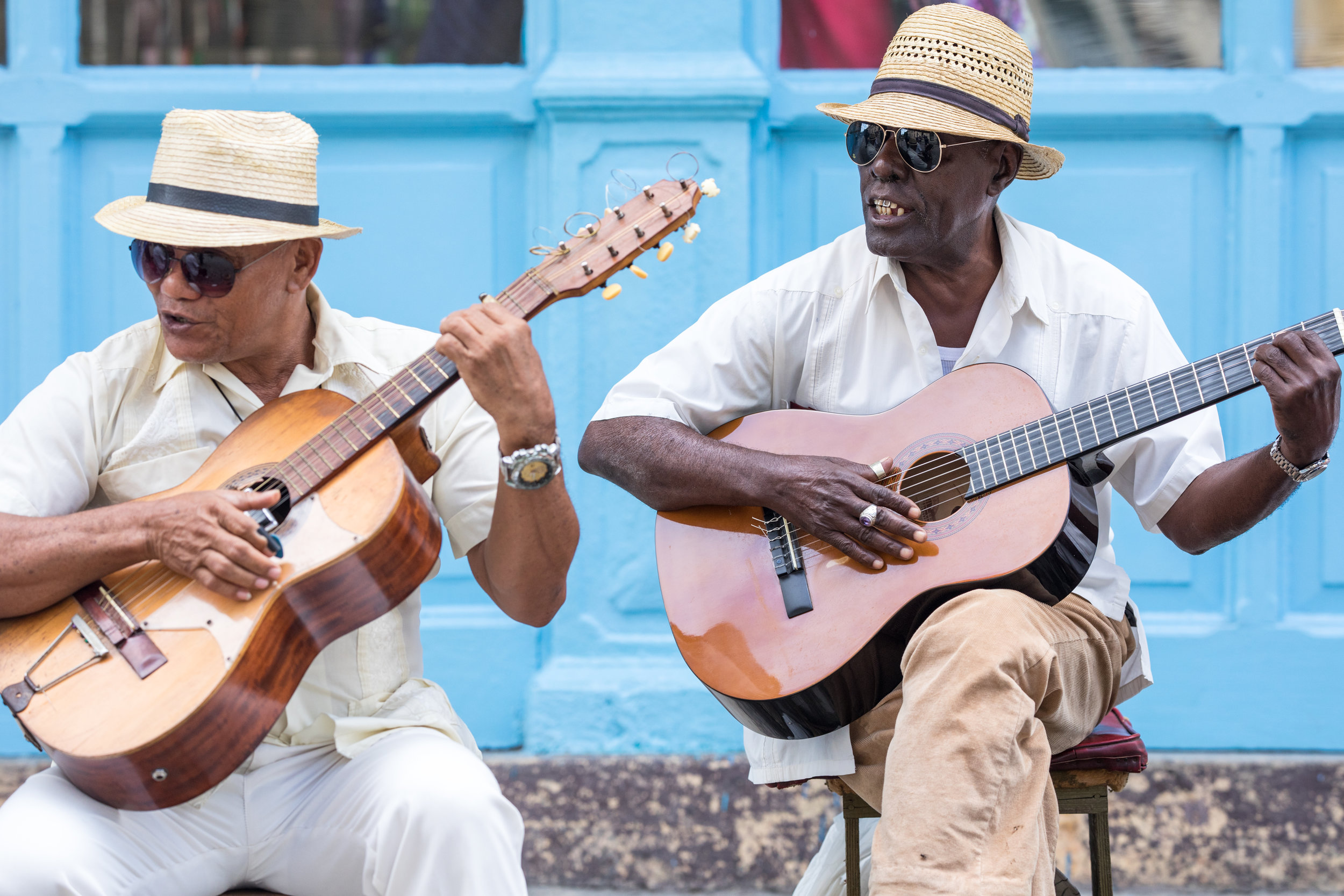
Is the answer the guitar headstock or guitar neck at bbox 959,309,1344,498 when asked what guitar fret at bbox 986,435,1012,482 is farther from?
the guitar headstock

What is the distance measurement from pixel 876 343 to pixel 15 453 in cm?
170

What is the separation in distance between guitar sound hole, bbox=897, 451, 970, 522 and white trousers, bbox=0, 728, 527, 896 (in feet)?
3.08

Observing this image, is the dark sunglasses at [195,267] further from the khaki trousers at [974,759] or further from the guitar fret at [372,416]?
the khaki trousers at [974,759]

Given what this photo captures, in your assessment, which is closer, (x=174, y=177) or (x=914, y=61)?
(x=174, y=177)

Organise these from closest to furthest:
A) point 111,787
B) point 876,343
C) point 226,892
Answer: point 111,787 < point 226,892 < point 876,343

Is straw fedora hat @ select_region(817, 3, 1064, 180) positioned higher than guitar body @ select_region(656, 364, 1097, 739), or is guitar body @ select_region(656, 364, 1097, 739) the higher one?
straw fedora hat @ select_region(817, 3, 1064, 180)

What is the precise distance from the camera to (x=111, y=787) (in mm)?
2145

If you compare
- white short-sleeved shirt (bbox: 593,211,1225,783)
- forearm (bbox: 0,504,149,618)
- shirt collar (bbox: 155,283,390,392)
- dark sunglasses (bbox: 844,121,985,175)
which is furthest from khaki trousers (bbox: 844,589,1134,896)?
forearm (bbox: 0,504,149,618)

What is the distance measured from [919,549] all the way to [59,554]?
1513 mm

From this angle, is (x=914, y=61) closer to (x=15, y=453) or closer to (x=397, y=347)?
(x=397, y=347)

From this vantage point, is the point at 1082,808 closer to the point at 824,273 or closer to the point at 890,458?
the point at 890,458

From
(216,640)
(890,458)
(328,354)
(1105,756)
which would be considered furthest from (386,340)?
(1105,756)

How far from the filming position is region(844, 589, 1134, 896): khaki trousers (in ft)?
6.87

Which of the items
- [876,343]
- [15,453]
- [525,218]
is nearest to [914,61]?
[876,343]
